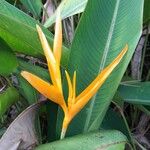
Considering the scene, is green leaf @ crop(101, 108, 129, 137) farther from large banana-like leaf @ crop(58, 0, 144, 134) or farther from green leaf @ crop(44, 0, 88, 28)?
green leaf @ crop(44, 0, 88, 28)

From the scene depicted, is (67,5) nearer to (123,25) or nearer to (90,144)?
(123,25)

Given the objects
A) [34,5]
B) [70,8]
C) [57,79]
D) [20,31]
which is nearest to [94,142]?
[57,79]

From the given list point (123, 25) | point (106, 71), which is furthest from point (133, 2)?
point (106, 71)

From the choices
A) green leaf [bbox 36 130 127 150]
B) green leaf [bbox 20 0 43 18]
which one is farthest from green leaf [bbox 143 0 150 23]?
Result: green leaf [bbox 36 130 127 150]

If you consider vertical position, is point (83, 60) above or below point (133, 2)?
below

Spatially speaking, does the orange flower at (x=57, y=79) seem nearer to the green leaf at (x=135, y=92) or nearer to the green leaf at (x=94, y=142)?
the green leaf at (x=94, y=142)

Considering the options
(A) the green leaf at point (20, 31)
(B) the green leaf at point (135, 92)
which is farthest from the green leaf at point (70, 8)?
(B) the green leaf at point (135, 92)
